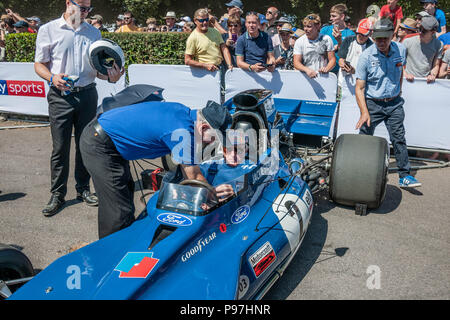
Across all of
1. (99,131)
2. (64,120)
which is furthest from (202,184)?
(64,120)

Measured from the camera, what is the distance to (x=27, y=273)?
11.0ft

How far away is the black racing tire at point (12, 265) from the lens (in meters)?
3.18

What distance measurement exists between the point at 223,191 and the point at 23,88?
24.6ft

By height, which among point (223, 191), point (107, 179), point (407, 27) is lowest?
point (107, 179)

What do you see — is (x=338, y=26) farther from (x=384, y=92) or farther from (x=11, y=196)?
(x=11, y=196)

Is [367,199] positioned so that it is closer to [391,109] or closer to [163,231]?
[391,109]

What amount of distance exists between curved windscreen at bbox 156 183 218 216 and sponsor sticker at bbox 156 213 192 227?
5 cm

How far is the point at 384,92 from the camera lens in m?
5.48

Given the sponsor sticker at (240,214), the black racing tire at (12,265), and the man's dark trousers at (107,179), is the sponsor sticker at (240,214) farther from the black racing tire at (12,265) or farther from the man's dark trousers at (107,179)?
the black racing tire at (12,265)

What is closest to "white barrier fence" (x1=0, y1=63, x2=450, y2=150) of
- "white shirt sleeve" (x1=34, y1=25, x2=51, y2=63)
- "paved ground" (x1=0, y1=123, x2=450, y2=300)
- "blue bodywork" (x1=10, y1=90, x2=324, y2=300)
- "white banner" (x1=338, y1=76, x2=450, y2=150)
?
"white banner" (x1=338, y1=76, x2=450, y2=150)

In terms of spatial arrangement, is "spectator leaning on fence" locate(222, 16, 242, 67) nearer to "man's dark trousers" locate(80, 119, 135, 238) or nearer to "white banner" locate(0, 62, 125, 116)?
"white banner" locate(0, 62, 125, 116)
